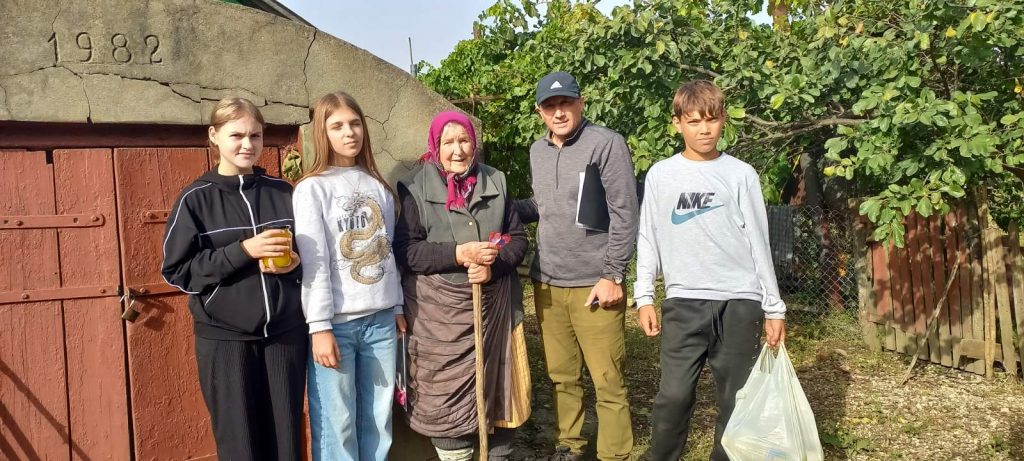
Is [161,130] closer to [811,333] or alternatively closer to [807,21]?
[807,21]

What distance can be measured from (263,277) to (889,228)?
3.36m

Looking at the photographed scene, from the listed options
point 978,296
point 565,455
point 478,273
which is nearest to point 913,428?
point 978,296

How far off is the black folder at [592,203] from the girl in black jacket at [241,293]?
4.15 feet

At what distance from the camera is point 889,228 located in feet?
13.2

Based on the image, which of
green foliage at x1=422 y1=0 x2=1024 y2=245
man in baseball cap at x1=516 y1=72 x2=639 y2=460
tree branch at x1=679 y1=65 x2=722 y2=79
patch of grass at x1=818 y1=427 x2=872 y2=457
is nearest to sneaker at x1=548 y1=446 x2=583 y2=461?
man in baseball cap at x1=516 y1=72 x2=639 y2=460

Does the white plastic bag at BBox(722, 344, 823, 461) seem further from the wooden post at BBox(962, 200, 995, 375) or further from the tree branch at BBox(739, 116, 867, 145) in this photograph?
the wooden post at BBox(962, 200, 995, 375)

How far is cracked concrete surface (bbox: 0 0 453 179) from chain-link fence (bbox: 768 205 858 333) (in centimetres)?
559

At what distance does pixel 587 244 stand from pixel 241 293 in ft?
4.94

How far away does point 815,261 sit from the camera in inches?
320

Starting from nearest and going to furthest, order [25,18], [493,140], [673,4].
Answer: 1. [25,18]
2. [673,4]
3. [493,140]

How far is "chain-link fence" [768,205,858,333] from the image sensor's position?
768 cm

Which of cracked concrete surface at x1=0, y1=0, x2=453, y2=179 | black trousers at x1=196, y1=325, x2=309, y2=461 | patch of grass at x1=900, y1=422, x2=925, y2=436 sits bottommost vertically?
patch of grass at x1=900, y1=422, x2=925, y2=436

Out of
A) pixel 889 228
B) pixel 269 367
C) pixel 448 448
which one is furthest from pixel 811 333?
pixel 269 367

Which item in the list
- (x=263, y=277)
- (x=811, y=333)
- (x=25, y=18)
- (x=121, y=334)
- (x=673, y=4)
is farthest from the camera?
(x=811, y=333)
